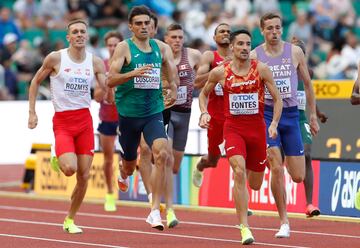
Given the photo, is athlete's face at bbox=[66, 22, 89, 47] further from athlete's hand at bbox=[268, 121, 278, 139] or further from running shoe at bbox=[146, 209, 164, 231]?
athlete's hand at bbox=[268, 121, 278, 139]

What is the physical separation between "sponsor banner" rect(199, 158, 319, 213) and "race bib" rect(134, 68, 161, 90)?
3.36m

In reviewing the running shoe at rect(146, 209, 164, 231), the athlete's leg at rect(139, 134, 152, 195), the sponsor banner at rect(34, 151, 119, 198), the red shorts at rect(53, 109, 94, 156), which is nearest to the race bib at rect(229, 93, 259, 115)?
the running shoe at rect(146, 209, 164, 231)

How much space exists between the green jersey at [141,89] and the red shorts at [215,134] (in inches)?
56.4

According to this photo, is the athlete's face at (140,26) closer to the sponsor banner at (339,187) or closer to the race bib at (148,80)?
the race bib at (148,80)

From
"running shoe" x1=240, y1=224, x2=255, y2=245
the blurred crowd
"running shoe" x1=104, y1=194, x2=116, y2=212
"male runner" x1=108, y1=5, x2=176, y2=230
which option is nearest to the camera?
"running shoe" x1=240, y1=224, x2=255, y2=245

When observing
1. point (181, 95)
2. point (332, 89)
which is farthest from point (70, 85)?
point (332, 89)

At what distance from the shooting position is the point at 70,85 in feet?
46.8

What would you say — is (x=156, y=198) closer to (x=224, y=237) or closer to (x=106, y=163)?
(x=224, y=237)

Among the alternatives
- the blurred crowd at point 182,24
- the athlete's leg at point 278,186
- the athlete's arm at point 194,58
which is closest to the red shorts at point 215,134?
the athlete's arm at point 194,58

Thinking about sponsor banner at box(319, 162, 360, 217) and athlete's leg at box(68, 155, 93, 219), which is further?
sponsor banner at box(319, 162, 360, 217)

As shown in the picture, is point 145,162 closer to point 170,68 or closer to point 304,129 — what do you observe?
point 170,68

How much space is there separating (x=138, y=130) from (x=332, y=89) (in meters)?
6.26

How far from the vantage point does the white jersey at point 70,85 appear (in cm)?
1428

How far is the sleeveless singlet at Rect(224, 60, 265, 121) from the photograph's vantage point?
13141 mm
